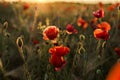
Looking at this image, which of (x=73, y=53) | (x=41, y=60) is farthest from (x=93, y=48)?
(x=41, y=60)

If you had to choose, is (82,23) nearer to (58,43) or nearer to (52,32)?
(58,43)

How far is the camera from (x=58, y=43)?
130cm

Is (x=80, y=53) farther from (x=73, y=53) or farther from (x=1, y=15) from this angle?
(x=1, y=15)

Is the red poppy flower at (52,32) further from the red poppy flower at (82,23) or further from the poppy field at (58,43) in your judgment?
the red poppy flower at (82,23)

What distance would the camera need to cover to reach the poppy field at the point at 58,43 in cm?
117

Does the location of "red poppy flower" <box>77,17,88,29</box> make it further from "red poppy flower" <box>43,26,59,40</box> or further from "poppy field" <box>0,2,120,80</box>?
"red poppy flower" <box>43,26,59,40</box>

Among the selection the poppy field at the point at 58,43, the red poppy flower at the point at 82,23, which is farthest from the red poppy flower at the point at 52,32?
the red poppy flower at the point at 82,23

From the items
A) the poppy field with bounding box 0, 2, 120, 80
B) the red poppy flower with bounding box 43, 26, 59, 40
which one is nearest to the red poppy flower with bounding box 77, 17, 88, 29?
the poppy field with bounding box 0, 2, 120, 80

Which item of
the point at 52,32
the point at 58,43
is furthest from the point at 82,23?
the point at 52,32

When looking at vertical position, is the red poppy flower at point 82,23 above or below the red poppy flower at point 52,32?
below

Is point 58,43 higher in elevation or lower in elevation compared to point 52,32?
lower

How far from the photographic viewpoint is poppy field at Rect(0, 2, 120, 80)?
3.83 ft

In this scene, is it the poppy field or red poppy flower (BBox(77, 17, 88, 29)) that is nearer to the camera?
the poppy field

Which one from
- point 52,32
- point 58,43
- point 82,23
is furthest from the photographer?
point 82,23
